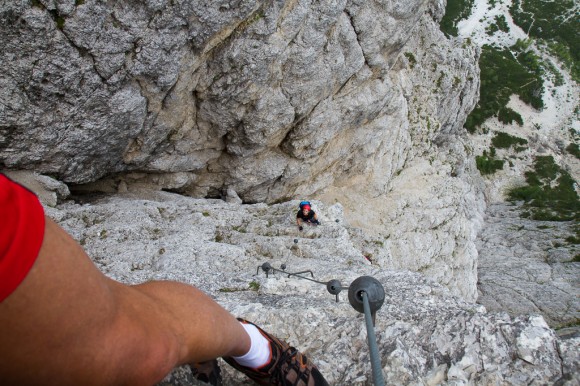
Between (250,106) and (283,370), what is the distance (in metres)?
16.7

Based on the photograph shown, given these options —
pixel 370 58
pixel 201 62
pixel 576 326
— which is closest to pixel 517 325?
pixel 201 62

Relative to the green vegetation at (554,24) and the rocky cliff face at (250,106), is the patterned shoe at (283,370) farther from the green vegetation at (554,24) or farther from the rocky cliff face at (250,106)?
the green vegetation at (554,24)

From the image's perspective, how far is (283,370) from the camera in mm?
3916

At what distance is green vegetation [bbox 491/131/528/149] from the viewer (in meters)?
57.7

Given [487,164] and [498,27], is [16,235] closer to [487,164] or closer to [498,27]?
[487,164]

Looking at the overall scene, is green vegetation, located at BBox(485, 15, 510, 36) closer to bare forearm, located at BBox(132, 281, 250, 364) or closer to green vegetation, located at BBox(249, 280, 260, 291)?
green vegetation, located at BBox(249, 280, 260, 291)

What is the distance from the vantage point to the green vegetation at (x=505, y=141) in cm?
5769

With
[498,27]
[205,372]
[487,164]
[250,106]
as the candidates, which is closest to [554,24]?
[498,27]

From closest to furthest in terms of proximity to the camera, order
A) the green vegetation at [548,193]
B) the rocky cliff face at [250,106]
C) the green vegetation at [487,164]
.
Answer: the rocky cliff face at [250,106] → the green vegetation at [548,193] → the green vegetation at [487,164]

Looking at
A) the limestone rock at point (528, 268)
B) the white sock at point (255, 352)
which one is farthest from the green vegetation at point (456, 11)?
the white sock at point (255, 352)

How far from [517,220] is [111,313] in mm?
53589

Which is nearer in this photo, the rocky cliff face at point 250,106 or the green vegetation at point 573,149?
the rocky cliff face at point 250,106

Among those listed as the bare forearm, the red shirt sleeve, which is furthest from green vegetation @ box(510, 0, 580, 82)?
the red shirt sleeve

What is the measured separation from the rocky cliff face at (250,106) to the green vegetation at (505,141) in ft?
87.4
